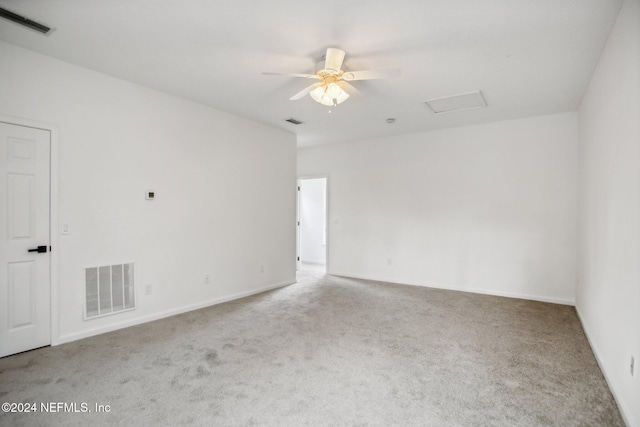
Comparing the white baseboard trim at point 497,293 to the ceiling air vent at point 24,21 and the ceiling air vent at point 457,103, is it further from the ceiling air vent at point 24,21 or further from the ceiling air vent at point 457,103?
the ceiling air vent at point 24,21

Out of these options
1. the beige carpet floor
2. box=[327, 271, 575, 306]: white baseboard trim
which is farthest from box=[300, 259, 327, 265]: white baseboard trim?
the beige carpet floor

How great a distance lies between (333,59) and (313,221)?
18.8 feet

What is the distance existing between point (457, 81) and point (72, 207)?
4.13 meters

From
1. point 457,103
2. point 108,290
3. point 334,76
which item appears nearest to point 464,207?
point 457,103

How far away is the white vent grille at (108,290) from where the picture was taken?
3209 mm

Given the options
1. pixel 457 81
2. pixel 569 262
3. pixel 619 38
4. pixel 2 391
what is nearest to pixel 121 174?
pixel 2 391

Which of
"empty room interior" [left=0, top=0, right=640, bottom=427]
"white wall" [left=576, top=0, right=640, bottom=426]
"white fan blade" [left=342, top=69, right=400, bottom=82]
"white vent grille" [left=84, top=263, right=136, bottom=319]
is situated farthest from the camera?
"white vent grille" [left=84, top=263, right=136, bottom=319]

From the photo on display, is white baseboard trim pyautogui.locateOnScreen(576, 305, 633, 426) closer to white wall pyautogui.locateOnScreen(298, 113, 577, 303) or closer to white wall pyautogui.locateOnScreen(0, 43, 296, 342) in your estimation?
white wall pyautogui.locateOnScreen(298, 113, 577, 303)

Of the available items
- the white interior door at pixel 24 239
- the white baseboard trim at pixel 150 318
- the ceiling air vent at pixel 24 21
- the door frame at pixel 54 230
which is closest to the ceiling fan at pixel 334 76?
the ceiling air vent at pixel 24 21

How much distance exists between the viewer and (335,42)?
2.61 metres

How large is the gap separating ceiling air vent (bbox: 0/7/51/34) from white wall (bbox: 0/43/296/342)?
493mm

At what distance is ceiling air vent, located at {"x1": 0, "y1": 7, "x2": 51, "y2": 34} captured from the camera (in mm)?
2304

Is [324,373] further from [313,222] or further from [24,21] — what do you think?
[313,222]

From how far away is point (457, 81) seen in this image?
338cm
